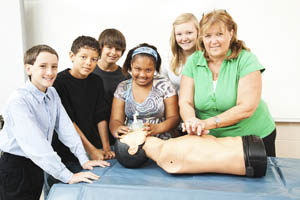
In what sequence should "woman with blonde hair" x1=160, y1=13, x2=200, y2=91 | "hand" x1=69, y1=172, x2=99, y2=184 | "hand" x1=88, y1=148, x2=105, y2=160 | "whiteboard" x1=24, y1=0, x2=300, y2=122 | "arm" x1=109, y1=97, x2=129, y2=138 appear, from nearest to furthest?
1. "hand" x1=69, y1=172, x2=99, y2=184
2. "hand" x1=88, y1=148, x2=105, y2=160
3. "arm" x1=109, y1=97, x2=129, y2=138
4. "woman with blonde hair" x1=160, y1=13, x2=200, y2=91
5. "whiteboard" x1=24, y1=0, x2=300, y2=122

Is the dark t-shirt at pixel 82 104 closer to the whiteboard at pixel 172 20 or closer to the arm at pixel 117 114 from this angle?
the arm at pixel 117 114

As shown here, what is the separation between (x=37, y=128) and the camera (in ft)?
3.36

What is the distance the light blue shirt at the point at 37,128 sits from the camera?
99 centimetres

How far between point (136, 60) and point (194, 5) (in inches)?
43.4

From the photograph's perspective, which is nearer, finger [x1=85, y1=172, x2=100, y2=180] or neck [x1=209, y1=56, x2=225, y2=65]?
finger [x1=85, y1=172, x2=100, y2=180]

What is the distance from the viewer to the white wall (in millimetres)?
2379

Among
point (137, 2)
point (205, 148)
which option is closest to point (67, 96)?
point (205, 148)

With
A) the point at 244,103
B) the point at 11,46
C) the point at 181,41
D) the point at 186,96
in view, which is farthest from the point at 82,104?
the point at 11,46

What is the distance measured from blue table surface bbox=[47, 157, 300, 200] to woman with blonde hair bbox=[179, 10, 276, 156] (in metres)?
0.23

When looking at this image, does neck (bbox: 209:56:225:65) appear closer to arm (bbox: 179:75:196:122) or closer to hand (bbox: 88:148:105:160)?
arm (bbox: 179:75:196:122)

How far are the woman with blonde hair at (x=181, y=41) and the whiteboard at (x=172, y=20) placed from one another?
1.21 feet

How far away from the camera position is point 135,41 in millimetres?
2301

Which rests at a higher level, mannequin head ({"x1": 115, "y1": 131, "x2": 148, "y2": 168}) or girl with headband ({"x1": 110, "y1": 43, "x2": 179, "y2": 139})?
girl with headband ({"x1": 110, "y1": 43, "x2": 179, "y2": 139})

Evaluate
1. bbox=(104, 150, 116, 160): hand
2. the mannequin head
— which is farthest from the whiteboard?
the mannequin head
